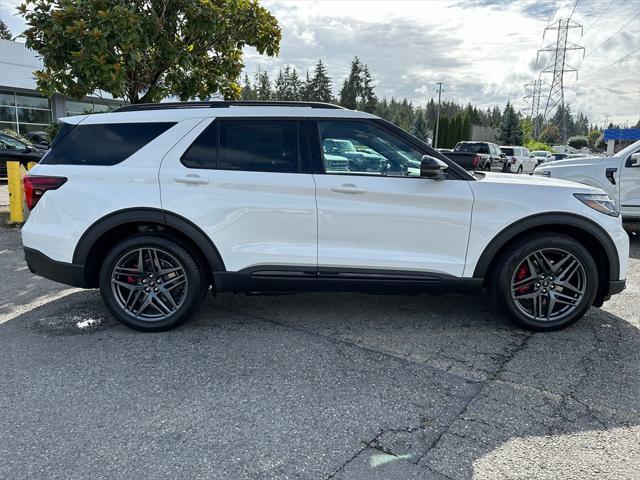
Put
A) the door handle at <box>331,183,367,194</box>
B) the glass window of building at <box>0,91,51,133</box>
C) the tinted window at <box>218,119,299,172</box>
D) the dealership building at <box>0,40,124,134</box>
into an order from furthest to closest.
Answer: the glass window of building at <box>0,91,51,133</box>
the dealership building at <box>0,40,124,134</box>
the tinted window at <box>218,119,299,172</box>
the door handle at <box>331,183,367,194</box>

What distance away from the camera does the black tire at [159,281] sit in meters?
4.03

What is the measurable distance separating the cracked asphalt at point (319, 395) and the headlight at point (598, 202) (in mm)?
1029

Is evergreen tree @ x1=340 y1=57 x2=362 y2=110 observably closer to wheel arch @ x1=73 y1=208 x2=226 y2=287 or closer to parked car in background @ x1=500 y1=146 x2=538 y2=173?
parked car in background @ x1=500 y1=146 x2=538 y2=173

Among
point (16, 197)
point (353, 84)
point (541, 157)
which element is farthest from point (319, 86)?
point (16, 197)

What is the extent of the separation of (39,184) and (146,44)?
464 centimetres

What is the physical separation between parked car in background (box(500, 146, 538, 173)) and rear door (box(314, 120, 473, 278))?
24.9 m

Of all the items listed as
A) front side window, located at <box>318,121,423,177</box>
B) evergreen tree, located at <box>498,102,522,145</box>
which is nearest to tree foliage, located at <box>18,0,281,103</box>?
front side window, located at <box>318,121,423,177</box>

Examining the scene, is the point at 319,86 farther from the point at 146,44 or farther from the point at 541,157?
the point at 146,44

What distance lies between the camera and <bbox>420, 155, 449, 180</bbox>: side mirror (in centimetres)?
377

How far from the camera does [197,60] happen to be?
8.99 meters

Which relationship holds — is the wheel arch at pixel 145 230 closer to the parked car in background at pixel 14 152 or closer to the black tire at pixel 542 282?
the black tire at pixel 542 282

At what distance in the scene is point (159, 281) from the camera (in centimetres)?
413

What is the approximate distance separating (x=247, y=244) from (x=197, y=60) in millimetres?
6229

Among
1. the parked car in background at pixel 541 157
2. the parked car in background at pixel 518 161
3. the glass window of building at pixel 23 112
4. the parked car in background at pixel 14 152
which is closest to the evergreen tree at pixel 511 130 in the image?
the parked car in background at pixel 541 157
